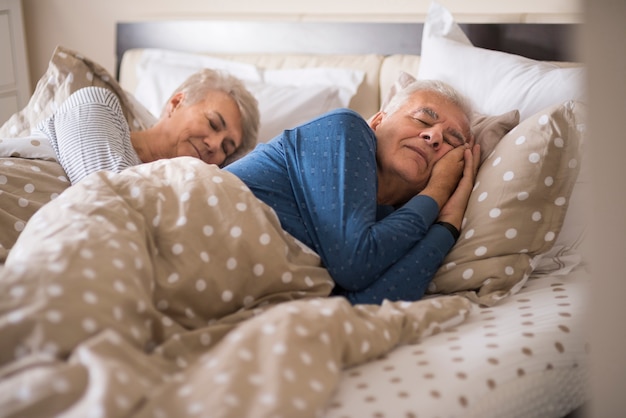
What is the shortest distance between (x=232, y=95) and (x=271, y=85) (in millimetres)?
391

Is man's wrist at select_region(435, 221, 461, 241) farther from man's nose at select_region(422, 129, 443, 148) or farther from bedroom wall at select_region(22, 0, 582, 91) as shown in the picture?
bedroom wall at select_region(22, 0, 582, 91)

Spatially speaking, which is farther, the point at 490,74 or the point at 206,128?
the point at 206,128

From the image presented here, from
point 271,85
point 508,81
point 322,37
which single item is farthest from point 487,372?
point 322,37

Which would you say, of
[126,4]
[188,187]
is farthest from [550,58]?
[126,4]

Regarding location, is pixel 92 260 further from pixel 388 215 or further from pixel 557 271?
pixel 557 271

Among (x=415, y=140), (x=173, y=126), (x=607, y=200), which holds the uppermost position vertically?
(x=607, y=200)

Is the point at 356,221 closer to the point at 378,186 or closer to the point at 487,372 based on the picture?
the point at 378,186

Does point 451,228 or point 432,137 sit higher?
point 432,137

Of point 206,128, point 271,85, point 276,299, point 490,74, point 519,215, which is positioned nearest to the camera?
point 276,299

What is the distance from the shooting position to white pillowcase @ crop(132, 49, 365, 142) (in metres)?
2.70

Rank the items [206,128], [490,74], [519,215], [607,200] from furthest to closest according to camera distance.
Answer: [206,128], [490,74], [519,215], [607,200]

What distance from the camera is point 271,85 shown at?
2811mm

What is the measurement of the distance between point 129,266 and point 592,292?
768 millimetres

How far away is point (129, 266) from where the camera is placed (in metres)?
1.38
